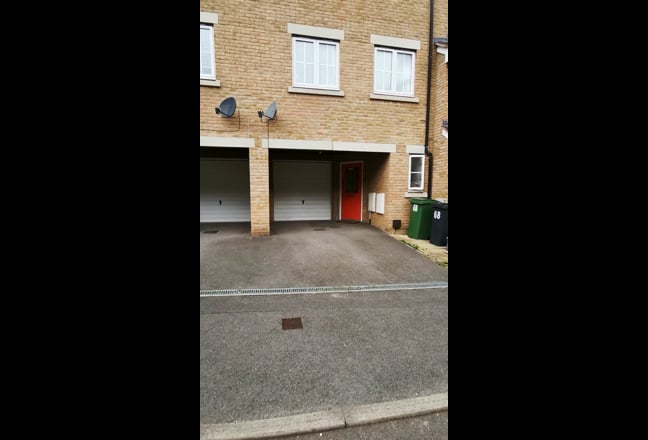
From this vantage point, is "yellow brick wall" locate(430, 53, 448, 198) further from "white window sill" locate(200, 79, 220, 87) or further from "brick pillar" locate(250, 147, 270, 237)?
"white window sill" locate(200, 79, 220, 87)

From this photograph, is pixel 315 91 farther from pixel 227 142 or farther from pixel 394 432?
pixel 394 432

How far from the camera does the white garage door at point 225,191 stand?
34.0 feet

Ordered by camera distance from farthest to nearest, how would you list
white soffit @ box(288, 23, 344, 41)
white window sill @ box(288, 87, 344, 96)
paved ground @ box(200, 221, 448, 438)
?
white window sill @ box(288, 87, 344, 96)
white soffit @ box(288, 23, 344, 41)
paved ground @ box(200, 221, 448, 438)

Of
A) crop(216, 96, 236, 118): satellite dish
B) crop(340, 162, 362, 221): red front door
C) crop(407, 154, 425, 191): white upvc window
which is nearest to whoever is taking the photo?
crop(216, 96, 236, 118): satellite dish

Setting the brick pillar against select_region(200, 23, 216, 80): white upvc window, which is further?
the brick pillar

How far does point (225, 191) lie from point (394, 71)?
22.9 ft

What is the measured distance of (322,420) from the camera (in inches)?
78.7

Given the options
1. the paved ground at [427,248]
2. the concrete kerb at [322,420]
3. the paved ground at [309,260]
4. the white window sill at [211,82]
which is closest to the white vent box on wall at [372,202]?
the paved ground at [309,260]

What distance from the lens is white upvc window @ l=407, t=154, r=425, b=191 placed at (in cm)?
864

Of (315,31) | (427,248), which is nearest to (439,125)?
(427,248)

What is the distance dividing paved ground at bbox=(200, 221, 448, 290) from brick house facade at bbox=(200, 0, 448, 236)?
0.97 metres

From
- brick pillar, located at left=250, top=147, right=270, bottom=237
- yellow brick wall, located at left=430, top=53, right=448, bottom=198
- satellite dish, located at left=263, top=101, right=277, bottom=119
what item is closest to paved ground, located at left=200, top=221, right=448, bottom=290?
brick pillar, located at left=250, top=147, right=270, bottom=237
